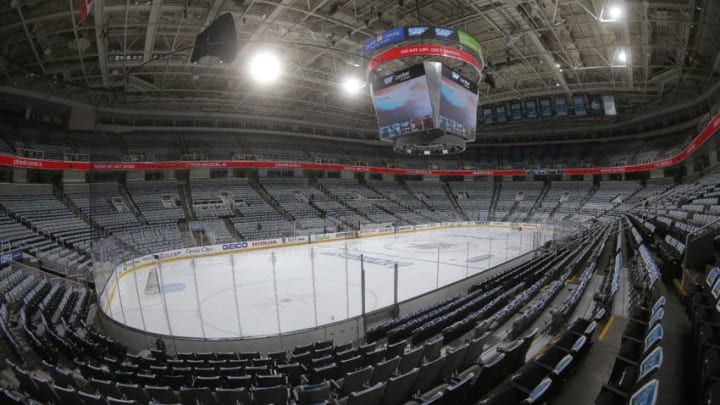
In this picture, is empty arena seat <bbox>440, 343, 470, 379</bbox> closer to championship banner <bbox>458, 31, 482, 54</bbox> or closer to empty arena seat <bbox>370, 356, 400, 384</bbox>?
empty arena seat <bbox>370, 356, 400, 384</bbox>

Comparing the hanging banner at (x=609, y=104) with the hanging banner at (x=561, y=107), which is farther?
the hanging banner at (x=561, y=107)

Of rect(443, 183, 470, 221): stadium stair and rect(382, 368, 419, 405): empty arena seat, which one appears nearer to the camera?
rect(382, 368, 419, 405): empty arena seat

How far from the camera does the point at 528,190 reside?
45.4m

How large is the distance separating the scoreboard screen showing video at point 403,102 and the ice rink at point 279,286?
652 centimetres

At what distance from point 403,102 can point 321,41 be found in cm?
765

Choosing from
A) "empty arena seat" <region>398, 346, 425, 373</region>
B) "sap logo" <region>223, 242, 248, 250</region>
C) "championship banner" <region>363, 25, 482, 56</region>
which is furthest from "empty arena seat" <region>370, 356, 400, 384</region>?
→ "sap logo" <region>223, 242, 248, 250</region>

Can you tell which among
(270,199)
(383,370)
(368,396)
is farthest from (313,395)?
(270,199)

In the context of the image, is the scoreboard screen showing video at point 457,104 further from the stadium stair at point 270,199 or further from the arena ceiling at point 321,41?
the stadium stair at point 270,199

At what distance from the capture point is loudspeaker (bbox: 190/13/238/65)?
7.87m

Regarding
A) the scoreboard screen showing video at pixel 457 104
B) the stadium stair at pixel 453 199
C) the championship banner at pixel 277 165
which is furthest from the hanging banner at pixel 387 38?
the stadium stair at pixel 453 199

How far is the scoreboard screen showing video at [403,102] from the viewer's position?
16.0 metres

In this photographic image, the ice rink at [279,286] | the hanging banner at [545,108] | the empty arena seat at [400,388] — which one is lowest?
the ice rink at [279,286]

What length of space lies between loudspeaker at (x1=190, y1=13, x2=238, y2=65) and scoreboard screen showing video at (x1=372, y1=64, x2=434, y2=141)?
9846 mm

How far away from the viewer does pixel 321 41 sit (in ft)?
68.3
